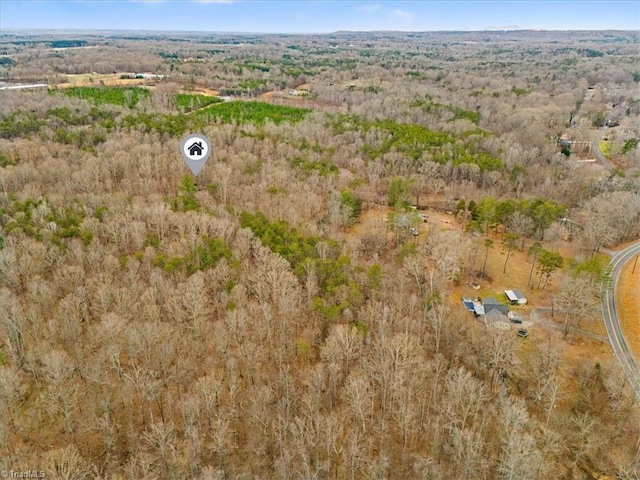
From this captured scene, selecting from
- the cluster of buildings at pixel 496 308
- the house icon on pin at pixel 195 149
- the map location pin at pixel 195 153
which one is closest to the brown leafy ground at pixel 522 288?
the cluster of buildings at pixel 496 308

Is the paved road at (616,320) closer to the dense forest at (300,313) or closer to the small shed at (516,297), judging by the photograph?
the dense forest at (300,313)

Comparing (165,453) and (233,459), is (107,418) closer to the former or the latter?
(165,453)

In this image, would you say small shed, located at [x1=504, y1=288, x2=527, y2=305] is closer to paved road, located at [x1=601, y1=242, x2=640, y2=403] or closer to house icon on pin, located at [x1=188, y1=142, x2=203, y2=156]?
paved road, located at [x1=601, y1=242, x2=640, y2=403]

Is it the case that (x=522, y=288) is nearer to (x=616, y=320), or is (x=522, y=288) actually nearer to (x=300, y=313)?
(x=616, y=320)

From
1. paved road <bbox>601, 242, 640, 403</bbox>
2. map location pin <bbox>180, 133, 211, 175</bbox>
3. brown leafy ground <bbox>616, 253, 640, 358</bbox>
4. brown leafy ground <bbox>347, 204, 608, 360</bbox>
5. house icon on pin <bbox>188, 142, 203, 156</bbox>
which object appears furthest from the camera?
house icon on pin <bbox>188, 142, 203, 156</bbox>

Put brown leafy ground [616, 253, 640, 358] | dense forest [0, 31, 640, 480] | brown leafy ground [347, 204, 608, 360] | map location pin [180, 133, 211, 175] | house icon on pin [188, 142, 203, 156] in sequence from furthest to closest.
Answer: house icon on pin [188, 142, 203, 156]
map location pin [180, 133, 211, 175]
brown leafy ground [616, 253, 640, 358]
brown leafy ground [347, 204, 608, 360]
dense forest [0, 31, 640, 480]

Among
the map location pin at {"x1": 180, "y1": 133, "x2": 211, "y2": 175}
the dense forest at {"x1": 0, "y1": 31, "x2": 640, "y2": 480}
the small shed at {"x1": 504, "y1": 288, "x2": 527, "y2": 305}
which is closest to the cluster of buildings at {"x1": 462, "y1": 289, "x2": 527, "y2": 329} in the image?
the small shed at {"x1": 504, "y1": 288, "x2": 527, "y2": 305}

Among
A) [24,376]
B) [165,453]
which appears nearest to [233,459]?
[165,453]
